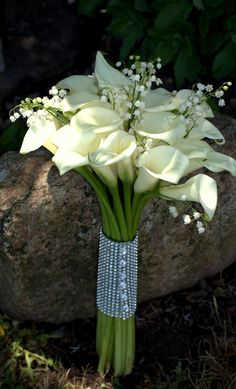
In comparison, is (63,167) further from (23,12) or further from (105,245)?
(23,12)

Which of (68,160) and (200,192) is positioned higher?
(68,160)

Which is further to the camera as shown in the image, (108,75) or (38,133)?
(108,75)

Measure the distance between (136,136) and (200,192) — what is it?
21 cm

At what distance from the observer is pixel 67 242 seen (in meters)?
1.99

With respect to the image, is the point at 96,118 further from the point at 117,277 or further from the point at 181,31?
the point at 181,31

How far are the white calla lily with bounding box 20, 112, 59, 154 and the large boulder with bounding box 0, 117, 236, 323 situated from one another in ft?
0.64

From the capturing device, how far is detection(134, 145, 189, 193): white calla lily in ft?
5.42

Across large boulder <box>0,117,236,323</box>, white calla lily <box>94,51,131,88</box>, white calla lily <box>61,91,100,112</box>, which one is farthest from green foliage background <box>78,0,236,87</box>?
white calla lily <box>61,91,100,112</box>

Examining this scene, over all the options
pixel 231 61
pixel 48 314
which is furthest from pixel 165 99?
pixel 48 314

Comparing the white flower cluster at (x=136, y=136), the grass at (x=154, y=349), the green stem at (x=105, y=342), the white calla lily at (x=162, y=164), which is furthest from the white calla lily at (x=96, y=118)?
the grass at (x=154, y=349)

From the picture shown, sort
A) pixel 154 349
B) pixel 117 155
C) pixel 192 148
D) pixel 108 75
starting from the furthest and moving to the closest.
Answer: pixel 154 349 → pixel 108 75 → pixel 192 148 → pixel 117 155

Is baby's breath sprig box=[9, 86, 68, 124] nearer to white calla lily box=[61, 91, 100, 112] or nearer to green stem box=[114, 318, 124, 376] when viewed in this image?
white calla lily box=[61, 91, 100, 112]

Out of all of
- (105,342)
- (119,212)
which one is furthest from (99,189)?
(105,342)

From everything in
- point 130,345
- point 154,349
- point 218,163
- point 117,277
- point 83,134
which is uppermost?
point 83,134
